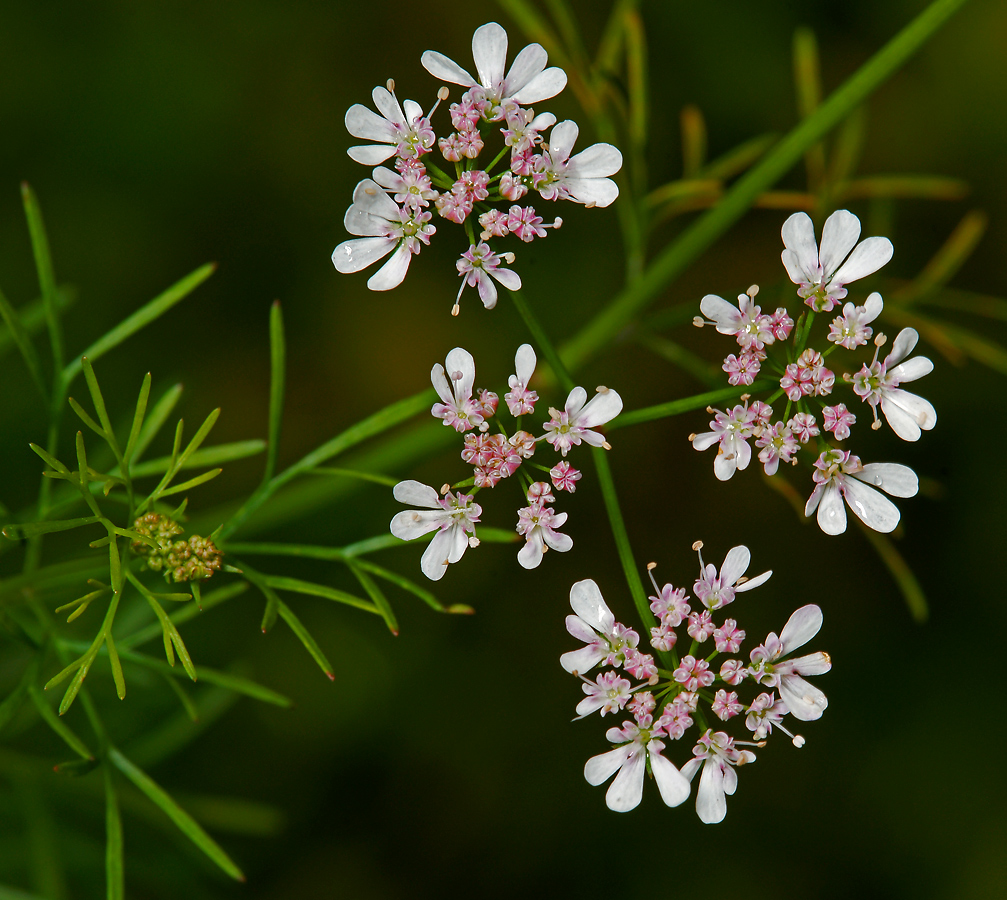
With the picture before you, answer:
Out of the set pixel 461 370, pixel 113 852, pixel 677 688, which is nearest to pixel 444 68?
pixel 461 370

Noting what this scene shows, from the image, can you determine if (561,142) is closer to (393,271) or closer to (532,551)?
(393,271)

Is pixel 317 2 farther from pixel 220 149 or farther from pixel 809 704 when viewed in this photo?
pixel 809 704

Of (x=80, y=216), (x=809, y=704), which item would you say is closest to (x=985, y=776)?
(x=809, y=704)

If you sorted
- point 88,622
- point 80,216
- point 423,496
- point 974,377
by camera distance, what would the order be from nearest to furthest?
point 423,496 < point 88,622 < point 80,216 < point 974,377

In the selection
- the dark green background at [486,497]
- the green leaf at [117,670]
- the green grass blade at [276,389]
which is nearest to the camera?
the green leaf at [117,670]

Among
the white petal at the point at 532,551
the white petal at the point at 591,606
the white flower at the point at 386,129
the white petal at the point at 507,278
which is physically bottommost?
the white petal at the point at 591,606

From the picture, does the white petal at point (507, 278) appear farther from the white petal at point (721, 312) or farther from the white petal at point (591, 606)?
the white petal at point (591, 606)

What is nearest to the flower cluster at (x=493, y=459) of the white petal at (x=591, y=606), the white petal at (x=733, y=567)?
the white petal at (x=591, y=606)
